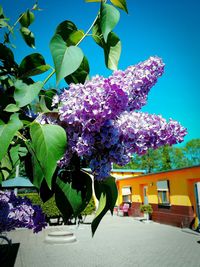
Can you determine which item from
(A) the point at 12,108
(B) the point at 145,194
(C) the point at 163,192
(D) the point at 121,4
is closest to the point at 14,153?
(A) the point at 12,108

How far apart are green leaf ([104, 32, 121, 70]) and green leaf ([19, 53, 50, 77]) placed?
0.22 m

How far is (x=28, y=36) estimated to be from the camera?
1.42 m

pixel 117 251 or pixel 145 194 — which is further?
pixel 145 194

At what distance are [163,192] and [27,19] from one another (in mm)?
18282

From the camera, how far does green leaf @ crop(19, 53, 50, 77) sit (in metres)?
1.01

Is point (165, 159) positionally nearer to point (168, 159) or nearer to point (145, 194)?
point (168, 159)

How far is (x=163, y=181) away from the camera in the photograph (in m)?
18.6

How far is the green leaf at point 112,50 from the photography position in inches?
39.9

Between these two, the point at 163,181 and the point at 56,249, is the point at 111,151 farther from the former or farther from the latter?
the point at 163,181

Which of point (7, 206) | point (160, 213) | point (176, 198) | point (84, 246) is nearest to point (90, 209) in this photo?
point (160, 213)

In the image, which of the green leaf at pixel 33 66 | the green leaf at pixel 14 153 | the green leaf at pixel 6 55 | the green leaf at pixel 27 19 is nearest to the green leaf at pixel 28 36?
the green leaf at pixel 27 19

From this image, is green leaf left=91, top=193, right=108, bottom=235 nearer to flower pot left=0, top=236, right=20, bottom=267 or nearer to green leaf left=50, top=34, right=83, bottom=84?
green leaf left=50, top=34, right=83, bottom=84

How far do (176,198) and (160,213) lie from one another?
253 centimetres

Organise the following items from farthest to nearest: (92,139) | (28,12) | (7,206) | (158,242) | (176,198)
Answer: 1. (176,198)
2. (158,242)
3. (7,206)
4. (28,12)
5. (92,139)
